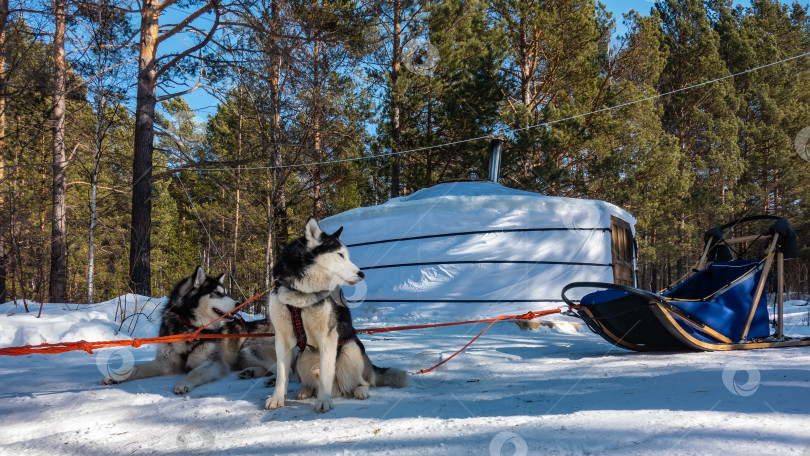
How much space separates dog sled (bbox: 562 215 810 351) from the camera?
7.73 ft

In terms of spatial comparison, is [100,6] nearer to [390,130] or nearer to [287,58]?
[287,58]

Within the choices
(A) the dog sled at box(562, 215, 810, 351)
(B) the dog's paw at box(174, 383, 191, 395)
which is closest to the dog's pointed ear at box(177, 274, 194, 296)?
(B) the dog's paw at box(174, 383, 191, 395)

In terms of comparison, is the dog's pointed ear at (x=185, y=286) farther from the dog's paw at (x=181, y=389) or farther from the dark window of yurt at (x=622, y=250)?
the dark window of yurt at (x=622, y=250)

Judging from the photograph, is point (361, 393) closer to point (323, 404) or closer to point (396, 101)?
point (323, 404)

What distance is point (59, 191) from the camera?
6.22 metres

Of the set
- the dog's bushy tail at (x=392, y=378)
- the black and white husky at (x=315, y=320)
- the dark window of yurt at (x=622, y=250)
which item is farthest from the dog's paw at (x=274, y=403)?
the dark window of yurt at (x=622, y=250)

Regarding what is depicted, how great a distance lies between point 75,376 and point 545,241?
4791 millimetres

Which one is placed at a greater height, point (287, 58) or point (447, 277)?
point (287, 58)

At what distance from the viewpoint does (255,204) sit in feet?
40.1

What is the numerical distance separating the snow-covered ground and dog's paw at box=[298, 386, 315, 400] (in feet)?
0.15

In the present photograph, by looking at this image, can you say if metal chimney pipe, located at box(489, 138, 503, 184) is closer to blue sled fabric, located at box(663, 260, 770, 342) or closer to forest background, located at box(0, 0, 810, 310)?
forest background, located at box(0, 0, 810, 310)

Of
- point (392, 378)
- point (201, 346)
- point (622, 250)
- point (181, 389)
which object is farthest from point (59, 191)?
point (622, 250)

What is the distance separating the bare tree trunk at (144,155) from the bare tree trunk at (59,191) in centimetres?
128

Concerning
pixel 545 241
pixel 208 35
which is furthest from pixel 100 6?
pixel 545 241
